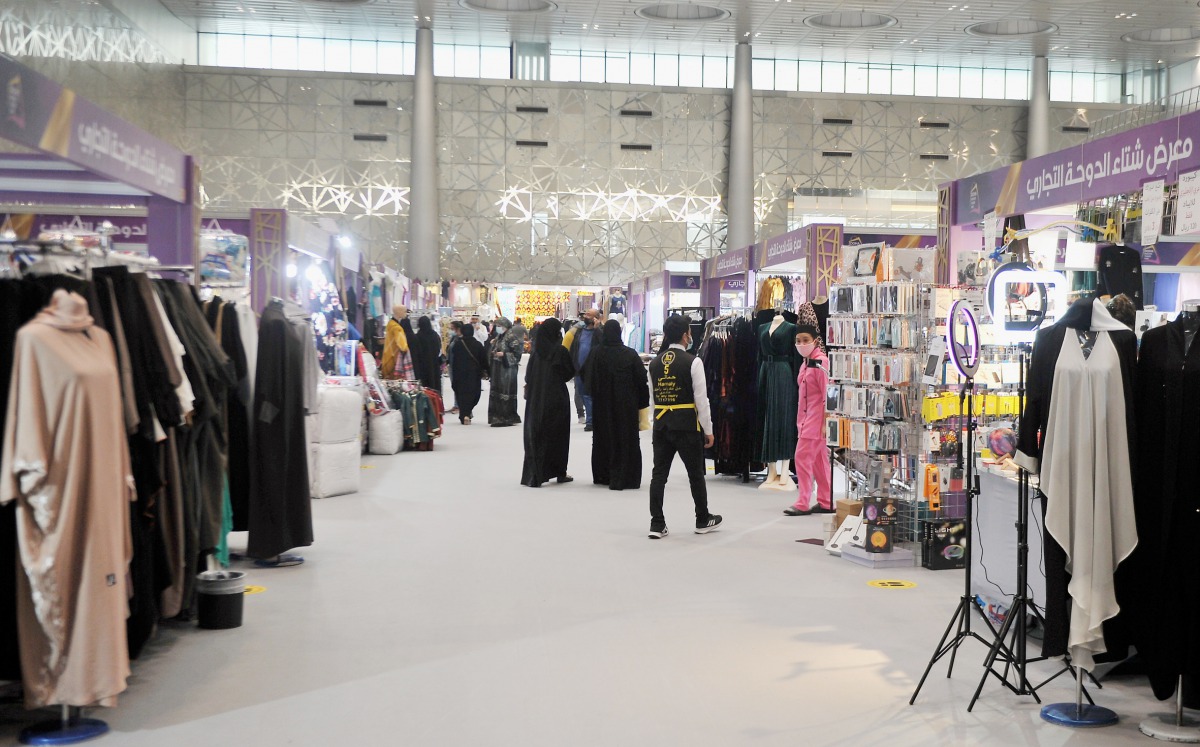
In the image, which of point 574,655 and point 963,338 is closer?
point 574,655

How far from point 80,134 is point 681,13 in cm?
2041

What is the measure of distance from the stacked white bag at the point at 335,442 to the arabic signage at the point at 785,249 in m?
5.39

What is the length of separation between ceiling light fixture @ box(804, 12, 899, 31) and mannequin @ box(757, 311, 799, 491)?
16.8 metres

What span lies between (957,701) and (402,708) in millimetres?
2000

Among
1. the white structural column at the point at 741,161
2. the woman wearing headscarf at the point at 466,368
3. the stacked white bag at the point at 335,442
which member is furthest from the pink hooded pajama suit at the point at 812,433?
the white structural column at the point at 741,161

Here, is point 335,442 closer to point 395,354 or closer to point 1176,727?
point 395,354

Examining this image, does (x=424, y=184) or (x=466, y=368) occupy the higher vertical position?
(x=424, y=184)

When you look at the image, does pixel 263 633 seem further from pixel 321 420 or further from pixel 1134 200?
pixel 1134 200

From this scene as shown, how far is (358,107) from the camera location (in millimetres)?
26109

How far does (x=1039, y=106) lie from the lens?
26.7 meters

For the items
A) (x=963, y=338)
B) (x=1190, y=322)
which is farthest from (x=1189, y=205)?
(x=1190, y=322)

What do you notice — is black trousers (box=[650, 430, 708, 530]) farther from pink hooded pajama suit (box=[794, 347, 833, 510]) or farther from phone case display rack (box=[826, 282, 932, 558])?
pink hooded pajama suit (box=[794, 347, 833, 510])

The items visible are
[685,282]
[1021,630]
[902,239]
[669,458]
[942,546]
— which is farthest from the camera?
[685,282]

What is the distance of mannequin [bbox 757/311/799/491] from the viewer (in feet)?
29.0
